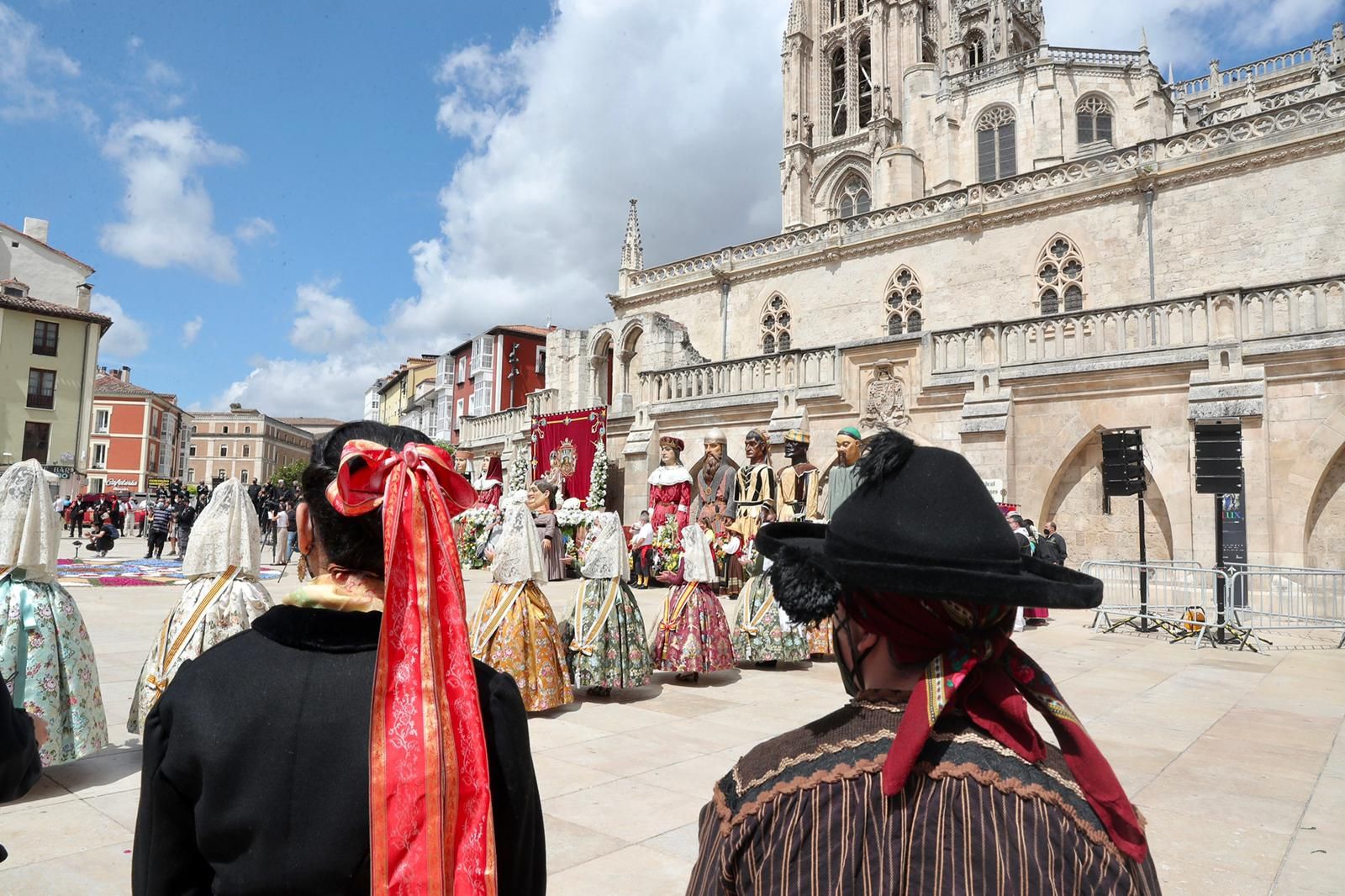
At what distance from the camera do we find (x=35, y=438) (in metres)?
36.4

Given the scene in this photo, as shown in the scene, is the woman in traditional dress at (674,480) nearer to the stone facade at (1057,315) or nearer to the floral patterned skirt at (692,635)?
the floral patterned skirt at (692,635)

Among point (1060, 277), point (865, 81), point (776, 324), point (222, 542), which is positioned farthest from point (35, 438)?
point (865, 81)

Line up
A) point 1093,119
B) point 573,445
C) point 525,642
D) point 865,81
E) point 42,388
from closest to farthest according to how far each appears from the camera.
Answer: point 525,642, point 573,445, point 1093,119, point 42,388, point 865,81

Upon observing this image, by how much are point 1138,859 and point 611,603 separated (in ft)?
18.8

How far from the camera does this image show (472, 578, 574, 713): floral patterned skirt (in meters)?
6.02

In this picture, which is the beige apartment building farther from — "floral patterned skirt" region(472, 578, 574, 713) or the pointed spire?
"floral patterned skirt" region(472, 578, 574, 713)

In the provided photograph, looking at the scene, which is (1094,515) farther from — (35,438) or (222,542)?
(35,438)

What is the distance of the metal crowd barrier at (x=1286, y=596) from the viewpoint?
10672 mm

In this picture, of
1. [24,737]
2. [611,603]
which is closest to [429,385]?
[611,603]

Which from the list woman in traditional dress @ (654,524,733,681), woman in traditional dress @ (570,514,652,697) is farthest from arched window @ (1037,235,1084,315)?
woman in traditional dress @ (570,514,652,697)

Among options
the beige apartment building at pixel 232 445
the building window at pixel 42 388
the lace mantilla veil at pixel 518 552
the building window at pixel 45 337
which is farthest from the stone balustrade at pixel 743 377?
the beige apartment building at pixel 232 445

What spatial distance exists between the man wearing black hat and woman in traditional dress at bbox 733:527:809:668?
665 cm

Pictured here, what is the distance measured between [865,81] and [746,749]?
45.6m

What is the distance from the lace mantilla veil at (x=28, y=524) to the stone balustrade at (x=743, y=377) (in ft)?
47.7
